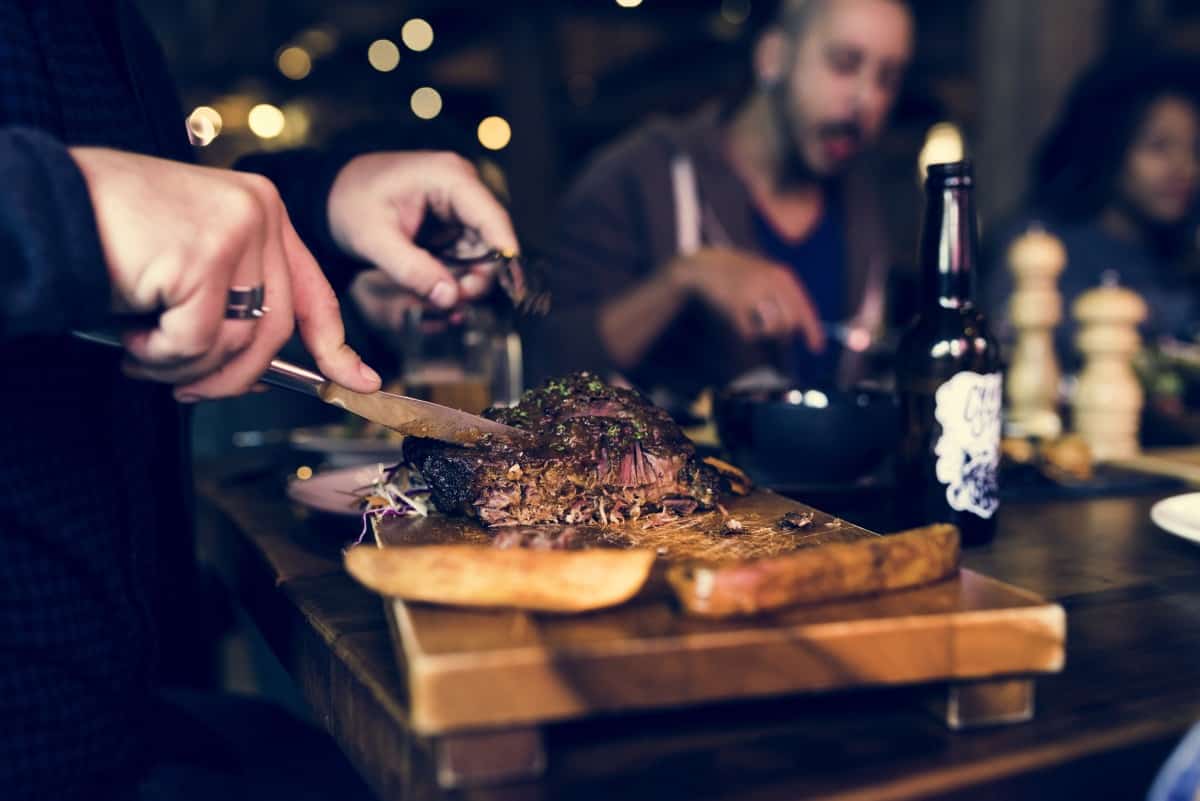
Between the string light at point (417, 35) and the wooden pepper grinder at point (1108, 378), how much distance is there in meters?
5.84

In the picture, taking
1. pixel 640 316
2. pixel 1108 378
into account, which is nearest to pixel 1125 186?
pixel 640 316

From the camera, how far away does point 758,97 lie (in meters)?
3.78

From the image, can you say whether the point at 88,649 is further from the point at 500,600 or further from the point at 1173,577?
the point at 1173,577

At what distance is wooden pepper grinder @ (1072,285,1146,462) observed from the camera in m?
2.07

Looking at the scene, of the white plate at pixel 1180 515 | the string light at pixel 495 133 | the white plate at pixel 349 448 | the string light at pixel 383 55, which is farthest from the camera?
the string light at pixel 383 55

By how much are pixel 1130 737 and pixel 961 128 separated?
7.17 metres

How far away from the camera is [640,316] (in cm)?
316

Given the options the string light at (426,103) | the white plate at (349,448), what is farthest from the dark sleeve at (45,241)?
the string light at (426,103)

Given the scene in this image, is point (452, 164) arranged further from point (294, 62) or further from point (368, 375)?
point (294, 62)

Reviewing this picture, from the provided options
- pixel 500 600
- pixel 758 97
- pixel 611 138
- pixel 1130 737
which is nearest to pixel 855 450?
pixel 1130 737

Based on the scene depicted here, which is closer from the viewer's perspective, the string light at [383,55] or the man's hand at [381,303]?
the man's hand at [381,303]

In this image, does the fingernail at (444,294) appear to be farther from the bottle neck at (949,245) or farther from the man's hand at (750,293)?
the man's hand at (750,293)

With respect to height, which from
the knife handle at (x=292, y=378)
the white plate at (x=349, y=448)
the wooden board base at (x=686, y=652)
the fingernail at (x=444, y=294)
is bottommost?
the white plate at (x=349, y=448)

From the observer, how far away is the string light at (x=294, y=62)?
23.7 feet
